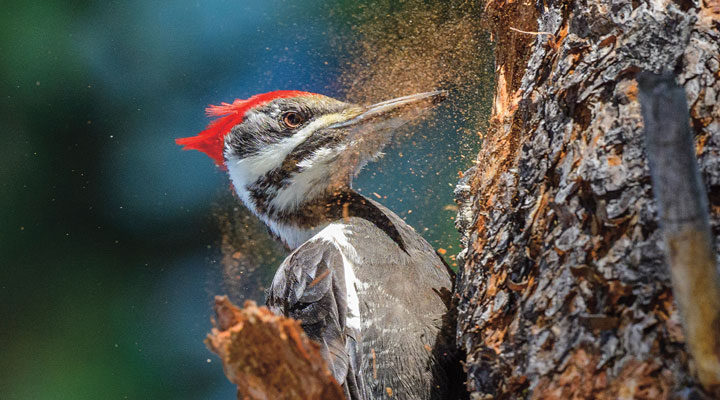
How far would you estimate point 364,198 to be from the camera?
5.24 feet

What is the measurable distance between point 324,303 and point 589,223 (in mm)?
743

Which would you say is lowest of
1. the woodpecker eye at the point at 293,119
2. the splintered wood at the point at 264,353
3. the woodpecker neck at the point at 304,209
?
the splintered wood at the point at 264,353

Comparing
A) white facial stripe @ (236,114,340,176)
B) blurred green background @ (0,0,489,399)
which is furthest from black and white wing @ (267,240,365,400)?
blurred green background @ (0,0,489,399)

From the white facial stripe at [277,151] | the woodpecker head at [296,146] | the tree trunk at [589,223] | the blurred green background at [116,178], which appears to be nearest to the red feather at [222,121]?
the woodpecker head at [296,146]

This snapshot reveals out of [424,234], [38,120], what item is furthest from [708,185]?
[38,120]

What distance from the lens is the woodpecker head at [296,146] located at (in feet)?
5.12

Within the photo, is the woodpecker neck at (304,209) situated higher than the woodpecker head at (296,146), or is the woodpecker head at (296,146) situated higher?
the woodpecker head at (296,146)

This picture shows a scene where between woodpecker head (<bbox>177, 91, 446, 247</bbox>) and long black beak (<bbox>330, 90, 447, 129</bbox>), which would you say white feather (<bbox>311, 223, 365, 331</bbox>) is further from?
long black beak (<bbox>330, 90, 447, 129</bbox>)

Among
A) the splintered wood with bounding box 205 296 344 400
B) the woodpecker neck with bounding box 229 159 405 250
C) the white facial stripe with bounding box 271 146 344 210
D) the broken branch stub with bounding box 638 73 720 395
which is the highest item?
the white facial stripe with bounding box 271 146 344 210

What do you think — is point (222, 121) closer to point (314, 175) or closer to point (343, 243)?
point (314, 175)

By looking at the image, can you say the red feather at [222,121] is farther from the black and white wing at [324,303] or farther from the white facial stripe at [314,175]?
the black and white wing at [324,303]

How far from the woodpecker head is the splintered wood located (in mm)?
734

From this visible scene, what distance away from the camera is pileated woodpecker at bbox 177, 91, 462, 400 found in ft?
4.22

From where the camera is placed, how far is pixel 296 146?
160 centimetres
